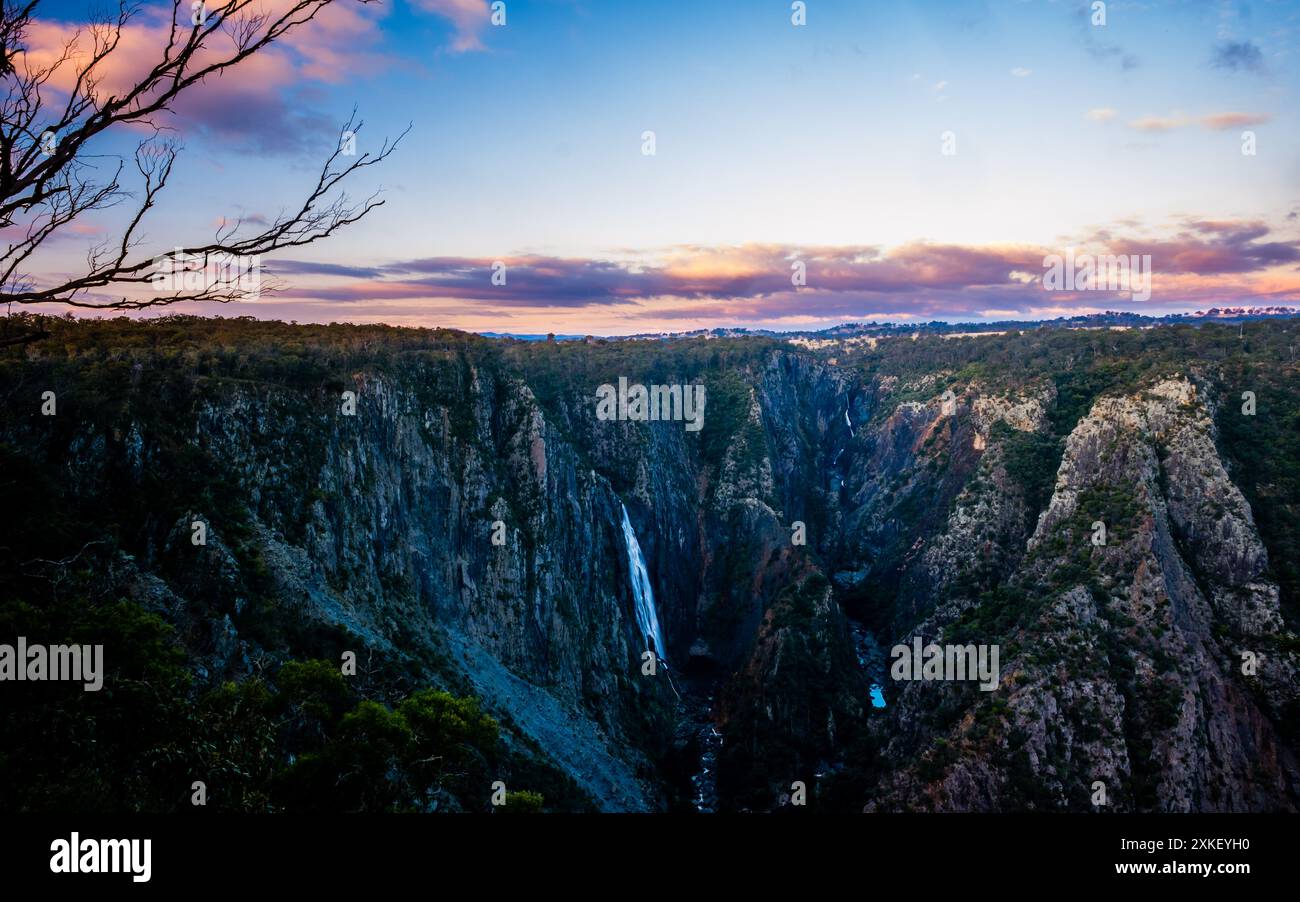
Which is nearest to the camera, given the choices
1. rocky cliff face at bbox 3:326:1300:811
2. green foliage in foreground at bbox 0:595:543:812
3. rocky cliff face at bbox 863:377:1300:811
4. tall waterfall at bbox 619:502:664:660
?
green foliage in foreground at bbox 0:595:543:812

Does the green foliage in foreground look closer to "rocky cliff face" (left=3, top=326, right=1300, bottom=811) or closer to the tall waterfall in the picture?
"rocky cliff face" (left=3, top=326, right=1300, bottom=811)

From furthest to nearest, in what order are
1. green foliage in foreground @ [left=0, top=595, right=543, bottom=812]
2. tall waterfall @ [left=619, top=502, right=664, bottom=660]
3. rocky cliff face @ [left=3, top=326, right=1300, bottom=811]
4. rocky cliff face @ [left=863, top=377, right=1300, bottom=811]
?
1. tall waterfall @ [left=619, top=502, right=664, bottom=660]
2. rocky cliff face @ [left=863, top=377, right=1300, bottom=811]
3. rocky cliff face @ [left=3, top=326, right=1300, bottom=811]
4. green foliage in foreground @ [left=0, top=595, right=543, bottom=812]

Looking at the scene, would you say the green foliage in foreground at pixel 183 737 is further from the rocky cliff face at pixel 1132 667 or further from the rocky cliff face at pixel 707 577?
the rocky cliff face at pixel 1132 667

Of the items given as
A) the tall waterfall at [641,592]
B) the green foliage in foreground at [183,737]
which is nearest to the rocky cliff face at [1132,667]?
the tall waterfall at [641,592]

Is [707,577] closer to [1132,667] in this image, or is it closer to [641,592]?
[641,592]

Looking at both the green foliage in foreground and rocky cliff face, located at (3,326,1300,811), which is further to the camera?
rocky cliff face, located at (3,326,1300,811)

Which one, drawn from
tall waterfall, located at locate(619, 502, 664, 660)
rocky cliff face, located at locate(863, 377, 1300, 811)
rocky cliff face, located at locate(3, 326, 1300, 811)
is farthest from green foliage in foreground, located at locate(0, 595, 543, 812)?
tall waterfall, located at locate(619, 502, 664, 660)

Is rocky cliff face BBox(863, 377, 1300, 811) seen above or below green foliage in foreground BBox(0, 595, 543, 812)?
below
